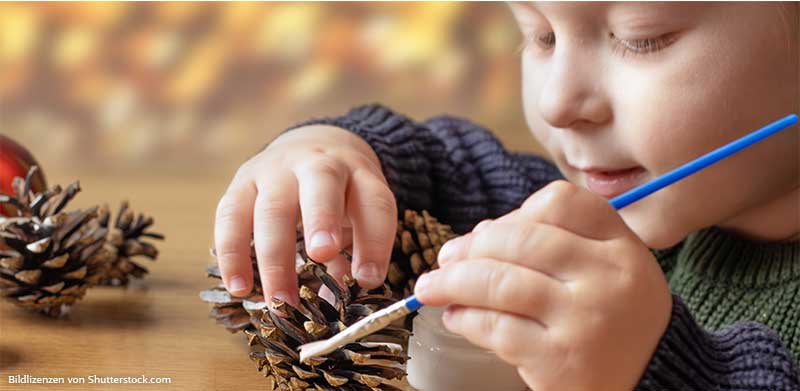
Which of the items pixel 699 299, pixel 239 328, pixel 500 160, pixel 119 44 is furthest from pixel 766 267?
pixel 119 44

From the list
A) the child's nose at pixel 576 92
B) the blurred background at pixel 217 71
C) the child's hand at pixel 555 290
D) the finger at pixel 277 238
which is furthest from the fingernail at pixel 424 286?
the blurred background at pixel 217 71

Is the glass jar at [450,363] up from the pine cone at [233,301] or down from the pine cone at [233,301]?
down

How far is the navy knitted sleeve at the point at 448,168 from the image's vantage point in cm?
72

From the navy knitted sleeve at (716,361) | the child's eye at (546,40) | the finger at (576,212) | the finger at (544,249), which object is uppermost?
the child's eye at (546,40)

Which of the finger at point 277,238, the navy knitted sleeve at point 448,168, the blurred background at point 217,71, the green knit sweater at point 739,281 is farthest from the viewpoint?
the blurred background at point 217,71

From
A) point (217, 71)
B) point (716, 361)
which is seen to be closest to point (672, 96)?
point (716, 361)

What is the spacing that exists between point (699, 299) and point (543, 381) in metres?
0.30

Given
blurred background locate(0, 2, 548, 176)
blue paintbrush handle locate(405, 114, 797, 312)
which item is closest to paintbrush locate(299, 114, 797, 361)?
blue paintbrush handle locate(405, 114, 797, 312)

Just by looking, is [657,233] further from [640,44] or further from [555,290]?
[555,290]

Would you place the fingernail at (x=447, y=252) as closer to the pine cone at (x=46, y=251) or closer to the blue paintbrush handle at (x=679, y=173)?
the blue paintbrush handle at (x=679, y=173)

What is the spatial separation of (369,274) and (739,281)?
0.94ft

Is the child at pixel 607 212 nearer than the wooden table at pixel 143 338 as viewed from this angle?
Yes

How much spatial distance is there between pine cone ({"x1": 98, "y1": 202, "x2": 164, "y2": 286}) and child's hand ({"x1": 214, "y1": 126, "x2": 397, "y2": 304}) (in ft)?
0.39

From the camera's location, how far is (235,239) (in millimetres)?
523
